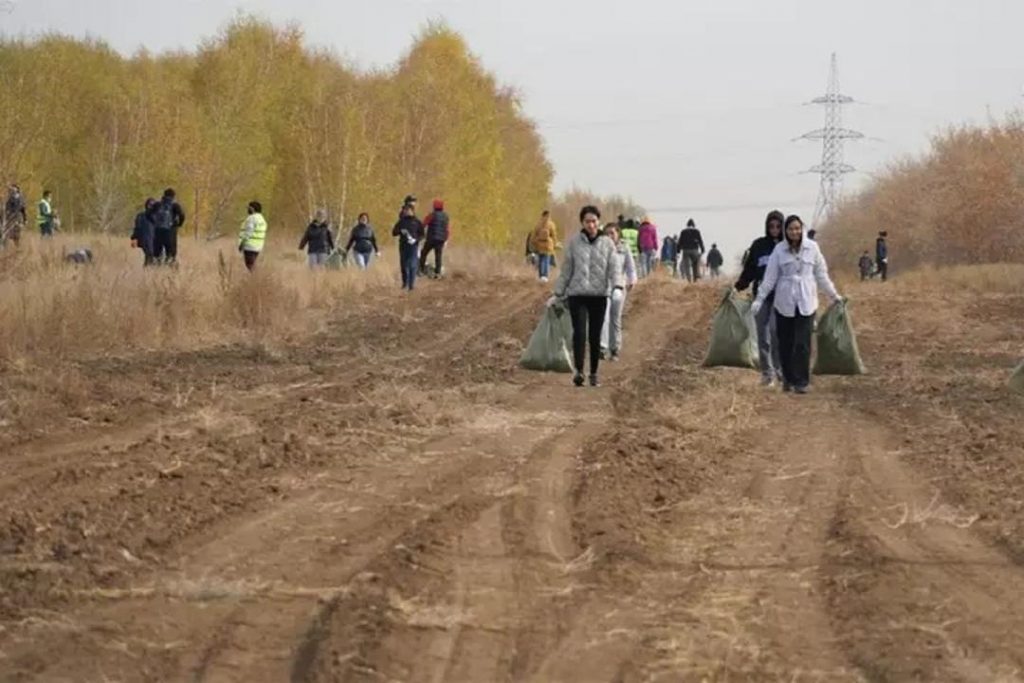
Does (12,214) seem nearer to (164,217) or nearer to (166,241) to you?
(164,217)

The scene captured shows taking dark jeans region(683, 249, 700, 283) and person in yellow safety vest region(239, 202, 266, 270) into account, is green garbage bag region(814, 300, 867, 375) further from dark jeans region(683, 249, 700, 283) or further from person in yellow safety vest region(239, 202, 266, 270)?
dark jeans region(683, 249, 700, 283)

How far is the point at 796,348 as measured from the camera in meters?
13.3

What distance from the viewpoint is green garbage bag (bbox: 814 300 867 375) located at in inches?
540

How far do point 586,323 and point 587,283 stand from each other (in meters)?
0.44

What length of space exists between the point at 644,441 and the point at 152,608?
15.6ft

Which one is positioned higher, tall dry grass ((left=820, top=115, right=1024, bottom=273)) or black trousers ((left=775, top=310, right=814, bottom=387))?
tall dry grass ((left=820, top=115, right=1024, bottom=273))

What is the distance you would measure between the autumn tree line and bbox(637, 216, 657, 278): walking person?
15838 millimetres

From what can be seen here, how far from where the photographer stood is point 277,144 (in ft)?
175

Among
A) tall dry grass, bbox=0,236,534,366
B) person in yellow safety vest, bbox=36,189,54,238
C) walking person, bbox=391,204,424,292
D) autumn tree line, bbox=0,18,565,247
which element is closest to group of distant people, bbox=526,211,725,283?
walking person, bbox=391,204,424,292

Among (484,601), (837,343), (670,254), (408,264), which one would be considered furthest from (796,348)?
(670,254)

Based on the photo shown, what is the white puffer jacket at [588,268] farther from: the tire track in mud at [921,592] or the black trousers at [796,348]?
the tire track in mud at [921,592]

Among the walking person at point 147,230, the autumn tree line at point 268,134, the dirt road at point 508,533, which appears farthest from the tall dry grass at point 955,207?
the dirt road at point 508,533

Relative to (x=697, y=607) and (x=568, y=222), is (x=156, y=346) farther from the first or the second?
(x=568, y=222)

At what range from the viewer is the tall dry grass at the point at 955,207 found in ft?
168
